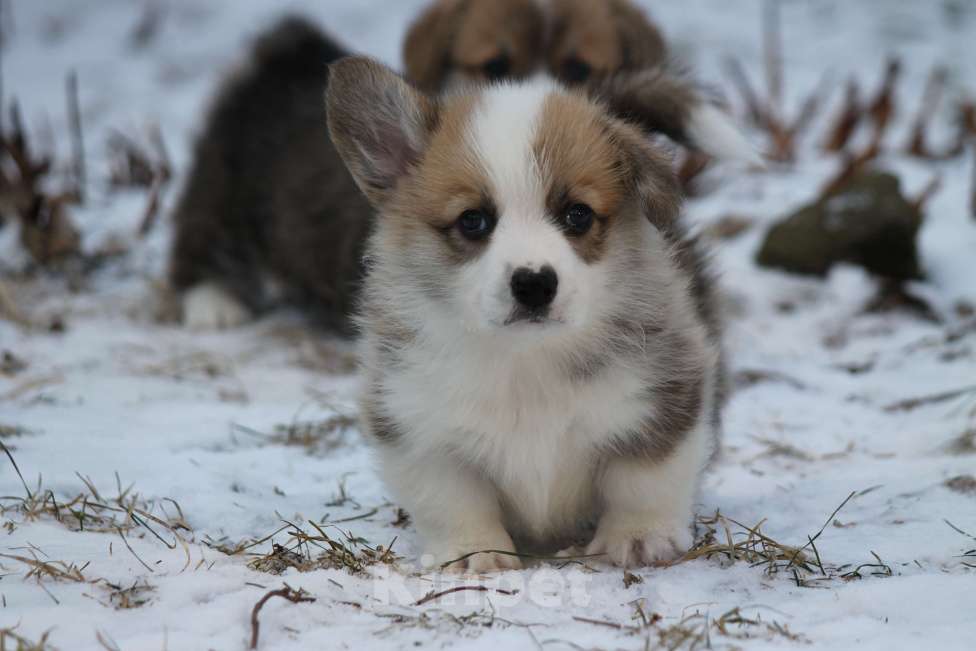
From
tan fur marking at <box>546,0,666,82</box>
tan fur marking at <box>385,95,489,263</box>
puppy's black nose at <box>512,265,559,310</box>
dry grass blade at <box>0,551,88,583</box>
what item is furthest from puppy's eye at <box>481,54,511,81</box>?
dry grass blade at <box>0,551,88,583</box>

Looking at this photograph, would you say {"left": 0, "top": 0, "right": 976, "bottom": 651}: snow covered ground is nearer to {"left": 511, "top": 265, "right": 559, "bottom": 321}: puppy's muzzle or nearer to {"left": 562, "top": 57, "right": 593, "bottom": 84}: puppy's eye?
{"left": 511, "top": 265, "right": 559, "bottom": 321}: puppy's muzzle

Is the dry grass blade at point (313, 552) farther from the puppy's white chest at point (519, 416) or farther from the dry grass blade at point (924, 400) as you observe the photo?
the dry grass blade at point (924, 400)

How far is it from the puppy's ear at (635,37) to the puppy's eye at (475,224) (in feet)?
7.86

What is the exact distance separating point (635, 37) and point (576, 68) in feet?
1.11

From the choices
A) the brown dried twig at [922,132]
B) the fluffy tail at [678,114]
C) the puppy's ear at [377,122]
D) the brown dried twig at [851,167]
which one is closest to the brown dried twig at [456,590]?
the puppy's ear at [377,122]

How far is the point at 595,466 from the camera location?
2342mm

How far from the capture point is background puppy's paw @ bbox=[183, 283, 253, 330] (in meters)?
5.06

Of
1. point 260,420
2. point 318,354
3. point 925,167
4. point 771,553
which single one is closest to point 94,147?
point 318,354

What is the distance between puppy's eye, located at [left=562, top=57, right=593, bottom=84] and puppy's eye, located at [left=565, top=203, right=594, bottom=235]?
2.31 m

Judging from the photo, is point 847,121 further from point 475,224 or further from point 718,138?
point 475,224

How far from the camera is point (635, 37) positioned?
4.66 metres

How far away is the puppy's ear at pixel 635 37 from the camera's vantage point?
460cm

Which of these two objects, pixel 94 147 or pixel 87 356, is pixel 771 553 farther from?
pixel 94 147

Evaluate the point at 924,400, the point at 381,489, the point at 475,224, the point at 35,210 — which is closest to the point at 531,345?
the point at 475,224
